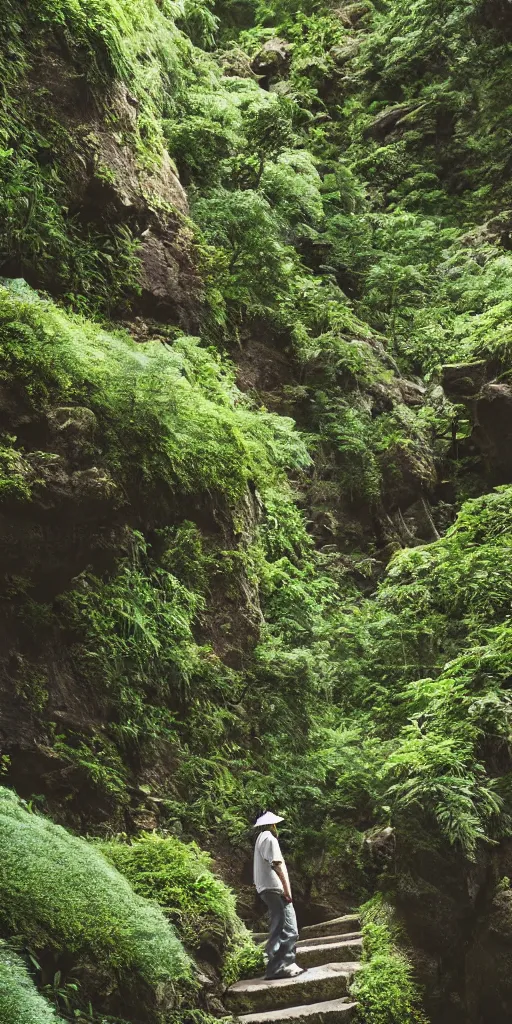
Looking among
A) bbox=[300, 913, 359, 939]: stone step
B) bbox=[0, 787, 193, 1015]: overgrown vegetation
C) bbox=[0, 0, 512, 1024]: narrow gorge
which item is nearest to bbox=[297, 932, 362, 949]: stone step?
bbox=[0, 0, 512, 1024]: narrow gorge

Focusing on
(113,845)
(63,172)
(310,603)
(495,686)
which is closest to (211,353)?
(63,172)

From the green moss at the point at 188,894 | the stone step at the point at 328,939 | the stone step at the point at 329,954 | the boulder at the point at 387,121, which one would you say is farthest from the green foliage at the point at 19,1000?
the boulder at the point at 387,121

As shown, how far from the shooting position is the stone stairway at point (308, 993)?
6.53 metres

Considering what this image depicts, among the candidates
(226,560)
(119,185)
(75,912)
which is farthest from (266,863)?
(119,185)

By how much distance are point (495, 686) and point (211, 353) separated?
652 cm

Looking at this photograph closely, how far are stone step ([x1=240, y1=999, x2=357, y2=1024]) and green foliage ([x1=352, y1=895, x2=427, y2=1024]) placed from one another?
7.1 inches

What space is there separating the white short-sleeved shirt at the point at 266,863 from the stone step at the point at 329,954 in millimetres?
723

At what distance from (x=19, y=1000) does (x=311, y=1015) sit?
2.96 meters

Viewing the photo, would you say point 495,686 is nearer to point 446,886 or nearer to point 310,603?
point 446,886

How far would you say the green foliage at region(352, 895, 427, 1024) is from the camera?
6.93 m

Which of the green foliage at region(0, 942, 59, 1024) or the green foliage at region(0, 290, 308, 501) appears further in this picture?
the green foliage at region(0, 290, 308, 501)

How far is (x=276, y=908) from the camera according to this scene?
7188 mm

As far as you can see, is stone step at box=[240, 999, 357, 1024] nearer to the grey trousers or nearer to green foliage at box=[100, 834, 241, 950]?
the grey trousers

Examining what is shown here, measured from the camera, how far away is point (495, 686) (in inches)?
329
